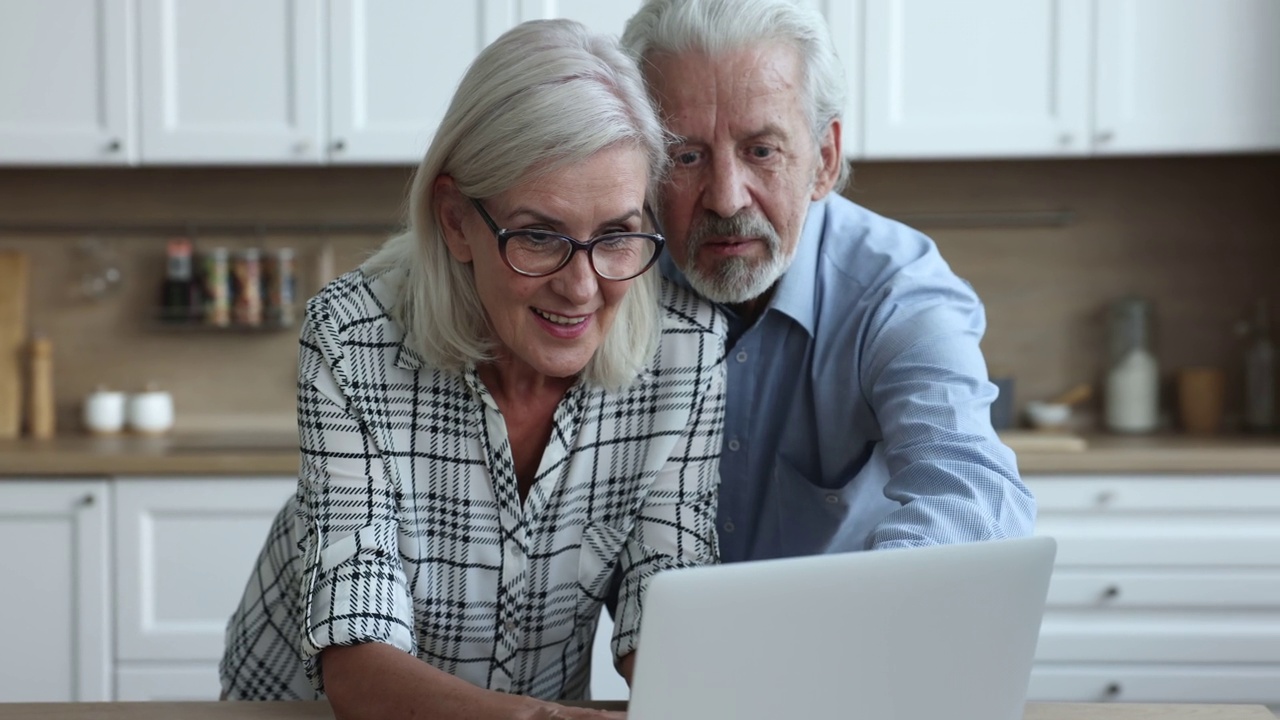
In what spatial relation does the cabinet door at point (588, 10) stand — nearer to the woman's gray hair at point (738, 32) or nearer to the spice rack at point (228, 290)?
the spice rack at point (228, 290)

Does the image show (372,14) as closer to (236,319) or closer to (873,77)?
(236,319)

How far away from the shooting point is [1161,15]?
9.91ft

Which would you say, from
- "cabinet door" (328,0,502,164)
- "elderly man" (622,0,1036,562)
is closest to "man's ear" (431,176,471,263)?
"elderly man" (622,0,1036,562)

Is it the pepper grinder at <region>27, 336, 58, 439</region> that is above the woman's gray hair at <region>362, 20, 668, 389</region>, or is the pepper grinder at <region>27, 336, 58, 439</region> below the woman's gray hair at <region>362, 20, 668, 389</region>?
below

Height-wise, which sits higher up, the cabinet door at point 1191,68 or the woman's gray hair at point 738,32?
the cabinet door at point 1191,68

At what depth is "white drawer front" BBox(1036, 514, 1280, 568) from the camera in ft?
9.20

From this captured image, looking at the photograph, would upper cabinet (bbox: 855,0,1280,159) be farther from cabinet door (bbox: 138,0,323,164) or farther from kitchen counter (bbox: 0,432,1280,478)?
cabinet door (bbox: 138,0,323,164)

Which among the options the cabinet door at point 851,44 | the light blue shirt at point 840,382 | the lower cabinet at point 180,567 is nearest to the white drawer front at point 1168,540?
the cabinet door at point 851,44

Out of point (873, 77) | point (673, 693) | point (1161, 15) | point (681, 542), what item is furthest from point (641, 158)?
point (1161, 15)

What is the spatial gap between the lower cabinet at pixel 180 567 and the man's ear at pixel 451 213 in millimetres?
1655

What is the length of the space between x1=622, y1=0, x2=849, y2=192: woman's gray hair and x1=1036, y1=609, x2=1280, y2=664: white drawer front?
177cm

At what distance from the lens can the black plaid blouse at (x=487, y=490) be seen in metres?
1.24

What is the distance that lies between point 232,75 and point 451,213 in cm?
200

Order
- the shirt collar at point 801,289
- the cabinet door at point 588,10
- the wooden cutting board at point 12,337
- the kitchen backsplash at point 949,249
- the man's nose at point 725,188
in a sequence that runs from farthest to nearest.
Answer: the kitchen backsplash at point 949,249, the wooden cutting board at point 12,337, the cabinet door at point 588,10, the shirt collar at point 801,289, the man's nose at point 725,188
